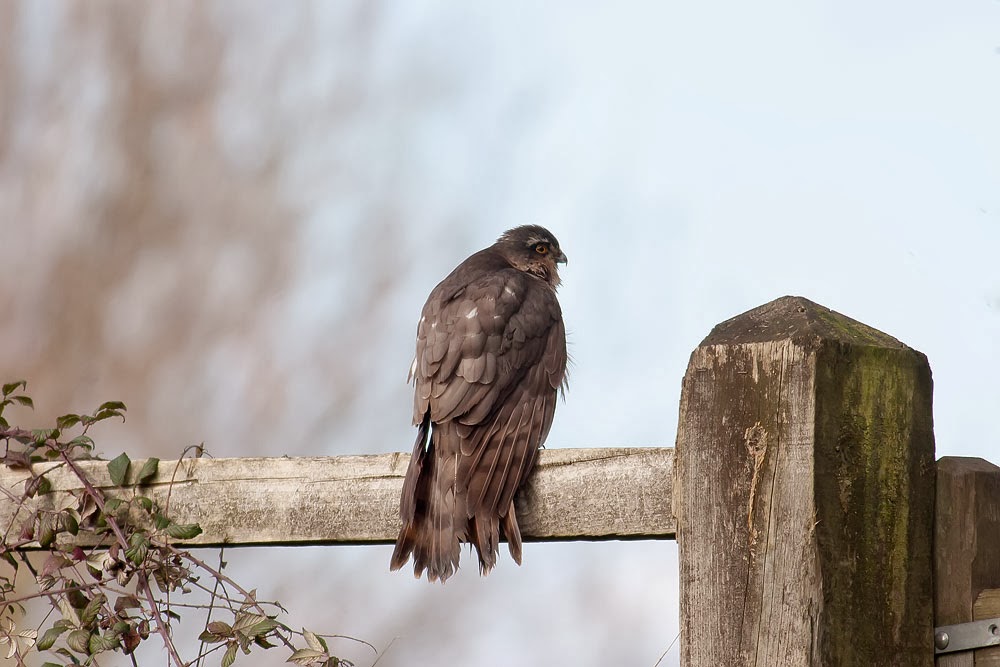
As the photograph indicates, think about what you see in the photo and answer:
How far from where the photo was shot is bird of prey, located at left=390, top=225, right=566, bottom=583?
2.15 meters

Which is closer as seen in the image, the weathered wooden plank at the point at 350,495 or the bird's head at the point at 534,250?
the weathered wooden plank at the point at 350,495

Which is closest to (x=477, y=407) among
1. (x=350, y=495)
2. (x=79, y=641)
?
(x=350, y=495)

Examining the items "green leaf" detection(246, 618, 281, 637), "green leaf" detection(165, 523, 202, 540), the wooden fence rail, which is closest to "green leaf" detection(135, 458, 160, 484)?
"green leaf" detection(165, 523, 202, 540)

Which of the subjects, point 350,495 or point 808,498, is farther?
point 350,495

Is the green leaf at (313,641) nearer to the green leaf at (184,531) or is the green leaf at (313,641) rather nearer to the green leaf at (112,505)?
the green leaf at (184,531)

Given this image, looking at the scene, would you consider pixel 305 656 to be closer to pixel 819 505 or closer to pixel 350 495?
pixel 350 495

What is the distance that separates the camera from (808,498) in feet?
4.95

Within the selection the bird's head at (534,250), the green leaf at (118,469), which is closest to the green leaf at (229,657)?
the green leaf at (118,469)

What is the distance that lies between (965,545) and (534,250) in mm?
2763

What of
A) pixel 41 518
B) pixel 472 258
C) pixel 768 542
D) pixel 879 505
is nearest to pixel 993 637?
pixel 879 505

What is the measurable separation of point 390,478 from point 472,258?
1.50 m

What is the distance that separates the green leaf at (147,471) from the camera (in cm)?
241

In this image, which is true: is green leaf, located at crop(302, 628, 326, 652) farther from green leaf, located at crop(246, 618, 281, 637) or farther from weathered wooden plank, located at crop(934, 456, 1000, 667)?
weathered wooden plank, located at crop(934, 456, 1000, 667)

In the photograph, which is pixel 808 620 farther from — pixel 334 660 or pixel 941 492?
pixel 334 660
